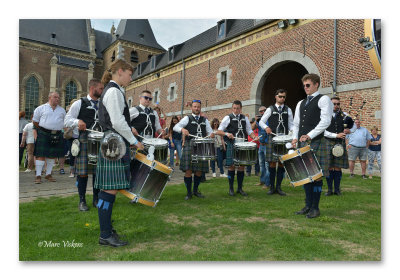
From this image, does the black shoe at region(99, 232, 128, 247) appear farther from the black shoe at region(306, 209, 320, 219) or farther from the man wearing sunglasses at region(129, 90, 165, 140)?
the black shoe at region(306, 209, 320, 219)

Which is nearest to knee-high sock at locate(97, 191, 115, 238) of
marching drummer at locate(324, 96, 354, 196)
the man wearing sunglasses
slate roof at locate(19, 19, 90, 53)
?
the man wearing sunglasses

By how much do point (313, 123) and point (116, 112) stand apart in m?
2.75

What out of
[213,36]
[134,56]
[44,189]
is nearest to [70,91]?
[44,189]

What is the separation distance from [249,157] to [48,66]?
6168 millimetres

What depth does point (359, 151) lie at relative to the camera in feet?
25.8

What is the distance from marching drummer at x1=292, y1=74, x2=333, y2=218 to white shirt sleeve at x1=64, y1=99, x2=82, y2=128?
3.31 m

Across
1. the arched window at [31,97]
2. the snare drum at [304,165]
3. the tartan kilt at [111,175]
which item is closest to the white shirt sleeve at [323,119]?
the snare drum at [304,165]

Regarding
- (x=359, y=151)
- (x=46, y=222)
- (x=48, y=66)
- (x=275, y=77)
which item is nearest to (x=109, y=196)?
(x=46, y=222)

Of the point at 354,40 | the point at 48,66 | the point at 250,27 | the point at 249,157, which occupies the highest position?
the point at 250,27

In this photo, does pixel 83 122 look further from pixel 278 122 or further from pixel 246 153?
pixel 278 122

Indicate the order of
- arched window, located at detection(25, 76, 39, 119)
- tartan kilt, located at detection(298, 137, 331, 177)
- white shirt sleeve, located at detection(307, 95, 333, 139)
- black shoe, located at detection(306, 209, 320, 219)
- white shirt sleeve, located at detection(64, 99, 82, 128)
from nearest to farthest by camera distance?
white shirt sleeve, located at detection(307, 95, 333, 139)
black shoe, located at detection(306, 209, 320, 219)
white shirt sleeve, located at detection(64, 99, 82, 128)
tartan kilt, located at detection(298, 137, 331, 177)
arched window, located at detection(25, 76, 39, 119)

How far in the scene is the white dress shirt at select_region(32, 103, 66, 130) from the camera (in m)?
5.68
